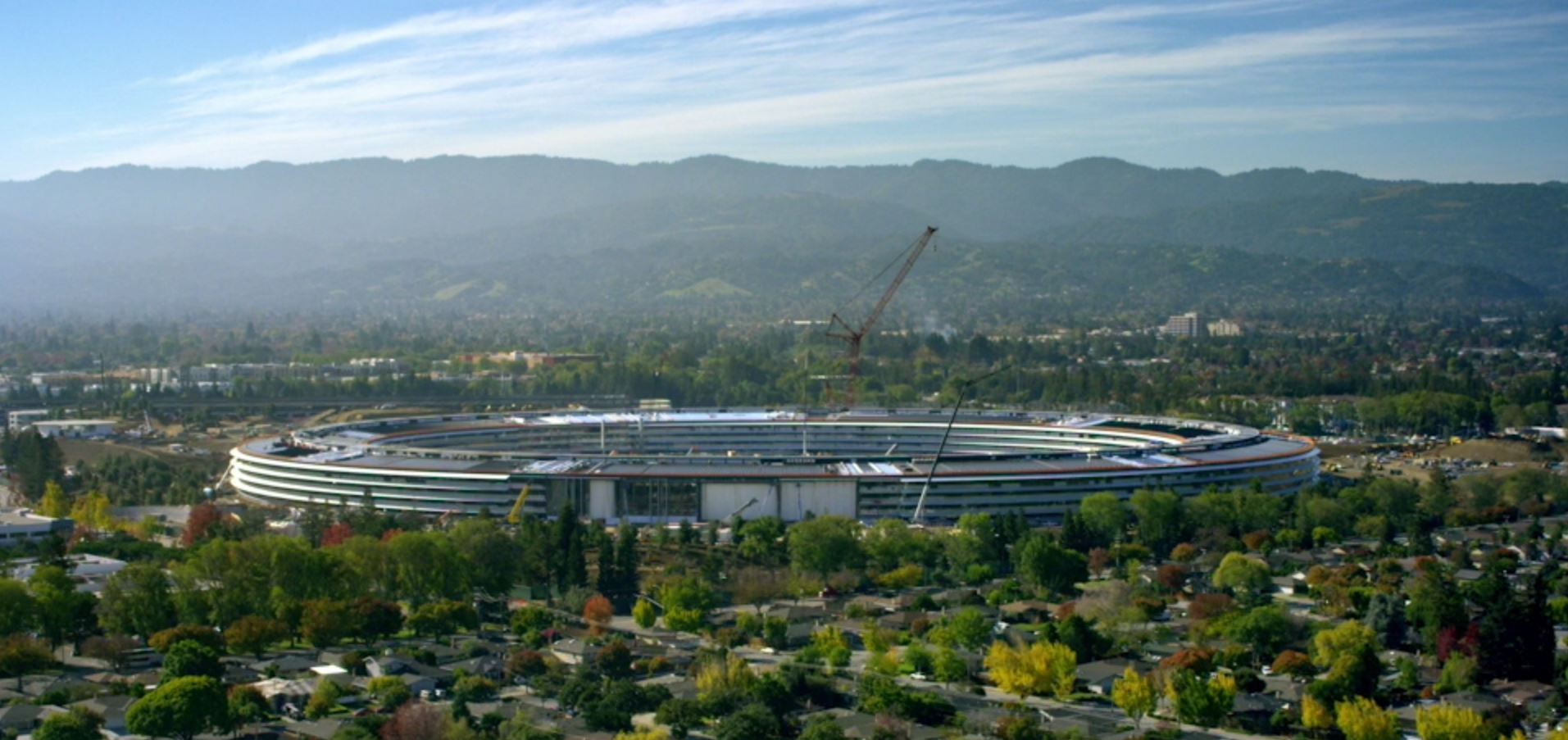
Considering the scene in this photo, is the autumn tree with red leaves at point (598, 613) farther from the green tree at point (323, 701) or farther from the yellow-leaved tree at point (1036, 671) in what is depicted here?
the yellow-leaved tree at point (1036, 671)

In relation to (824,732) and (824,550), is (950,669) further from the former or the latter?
(824,550)

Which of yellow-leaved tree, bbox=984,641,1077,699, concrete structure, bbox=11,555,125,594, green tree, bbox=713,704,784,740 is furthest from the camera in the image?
concrete structure, bbox=11,555,125,594

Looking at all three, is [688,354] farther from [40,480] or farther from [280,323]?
[280,323]

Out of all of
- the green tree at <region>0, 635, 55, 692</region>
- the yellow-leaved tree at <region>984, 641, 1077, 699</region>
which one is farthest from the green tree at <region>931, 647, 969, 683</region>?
the green tree at <region>0, 635, 55, 692</region>

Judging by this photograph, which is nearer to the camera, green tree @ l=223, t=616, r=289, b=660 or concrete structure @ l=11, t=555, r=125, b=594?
green tree @ l=223, t=616, r=289, b=660

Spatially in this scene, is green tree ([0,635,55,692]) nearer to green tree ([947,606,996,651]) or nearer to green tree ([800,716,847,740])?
green tree ([800,716,847,740])

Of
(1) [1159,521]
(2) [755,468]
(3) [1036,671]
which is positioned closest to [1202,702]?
(3) [1036,671]
